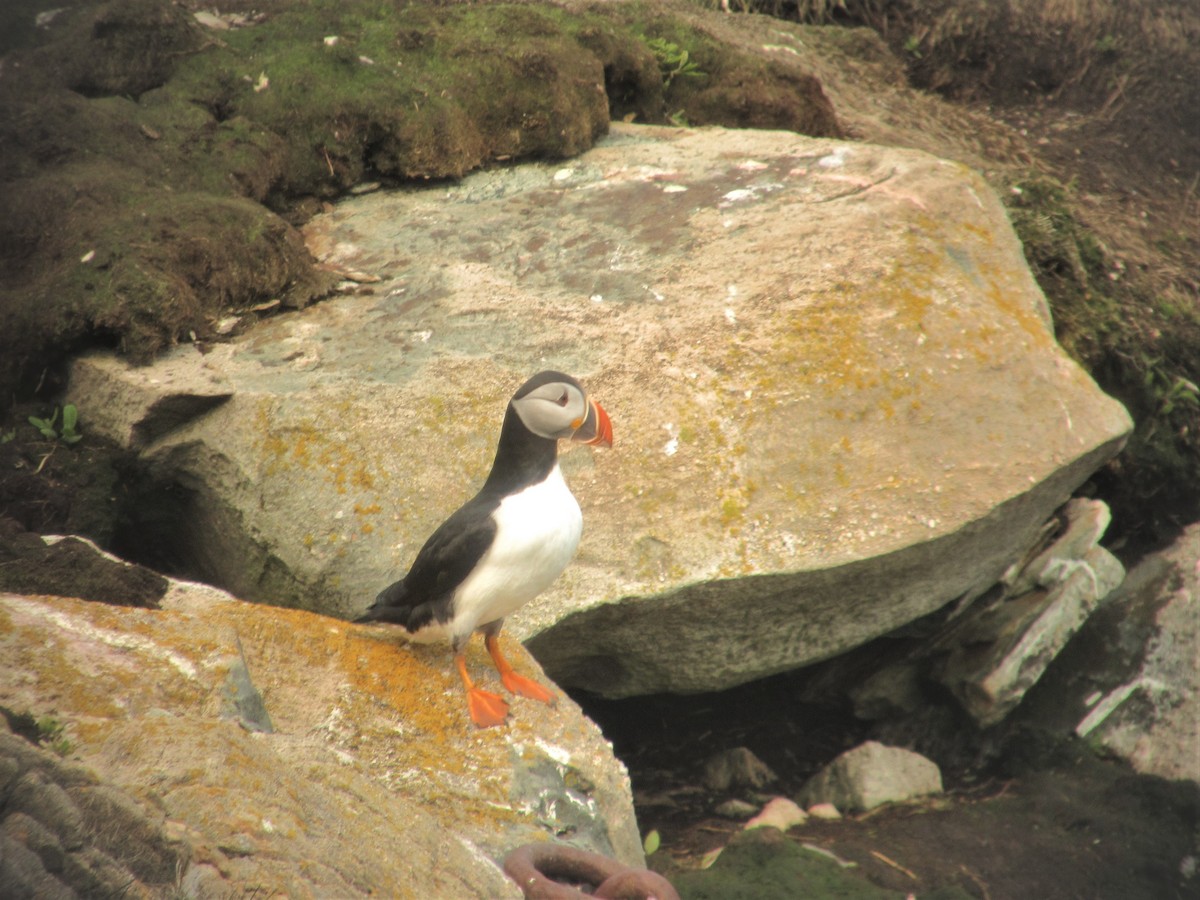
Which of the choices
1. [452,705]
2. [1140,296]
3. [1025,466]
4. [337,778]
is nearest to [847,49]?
[1140,296]

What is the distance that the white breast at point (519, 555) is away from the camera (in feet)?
11.6

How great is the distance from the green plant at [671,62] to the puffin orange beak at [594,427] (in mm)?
4757

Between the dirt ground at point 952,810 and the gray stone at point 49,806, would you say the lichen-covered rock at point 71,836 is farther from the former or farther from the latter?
the dirt ground at point 952,810

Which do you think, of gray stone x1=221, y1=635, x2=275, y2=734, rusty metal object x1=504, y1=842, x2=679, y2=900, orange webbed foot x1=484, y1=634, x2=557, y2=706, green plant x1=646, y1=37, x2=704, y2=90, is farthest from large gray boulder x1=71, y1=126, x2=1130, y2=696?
green plant x1=646, y1=37, x2=704, y2=90

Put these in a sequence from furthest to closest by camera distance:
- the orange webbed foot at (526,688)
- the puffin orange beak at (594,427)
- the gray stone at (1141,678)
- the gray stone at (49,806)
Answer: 1. the gray stone at (1141,678)
2. the orange webbed foot at (526,688)
3. the puffin orange beak at (594,427)
4. the gray stone at (49,806)

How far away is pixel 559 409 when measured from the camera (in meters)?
3.60

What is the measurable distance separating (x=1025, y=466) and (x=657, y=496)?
5.22ft

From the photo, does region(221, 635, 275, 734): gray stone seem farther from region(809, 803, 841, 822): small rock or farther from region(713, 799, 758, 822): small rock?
region(809, 803, 841, 822): small rock

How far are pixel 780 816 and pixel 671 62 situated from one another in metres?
5.21

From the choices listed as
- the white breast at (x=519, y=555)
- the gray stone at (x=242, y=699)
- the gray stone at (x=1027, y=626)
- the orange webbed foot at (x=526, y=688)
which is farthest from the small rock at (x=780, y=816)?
the gray stone at (x=242, y=699)

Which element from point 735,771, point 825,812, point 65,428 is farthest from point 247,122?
point 825,812

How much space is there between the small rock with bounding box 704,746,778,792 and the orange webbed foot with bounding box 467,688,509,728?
6.79 feet

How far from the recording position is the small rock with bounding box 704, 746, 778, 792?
532 cm

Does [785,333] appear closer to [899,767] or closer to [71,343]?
[899,767]
